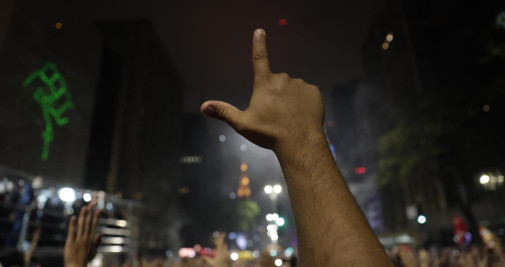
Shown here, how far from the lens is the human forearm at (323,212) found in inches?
49.0

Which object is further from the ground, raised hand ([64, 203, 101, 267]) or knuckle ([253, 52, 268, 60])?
knuckle ([253, 52, 268, 60])

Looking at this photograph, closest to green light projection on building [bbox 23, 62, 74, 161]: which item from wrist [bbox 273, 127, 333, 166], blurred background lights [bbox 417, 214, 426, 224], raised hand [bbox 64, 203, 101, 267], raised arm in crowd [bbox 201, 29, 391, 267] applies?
raised hand [bbox 64, 203, 101, 267]

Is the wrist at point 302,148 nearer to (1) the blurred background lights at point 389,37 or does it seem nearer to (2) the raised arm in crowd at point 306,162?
(2) the raised arm in crowd at point 306,162

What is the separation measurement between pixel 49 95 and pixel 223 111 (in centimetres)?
1880

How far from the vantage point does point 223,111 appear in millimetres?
1661

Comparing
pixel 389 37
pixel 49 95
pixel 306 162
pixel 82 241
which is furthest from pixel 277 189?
pixel 389 37

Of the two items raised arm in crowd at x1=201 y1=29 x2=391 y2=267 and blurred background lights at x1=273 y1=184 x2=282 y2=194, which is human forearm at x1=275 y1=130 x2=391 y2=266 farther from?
blurred background lights at x1=273 y1=184 x2=282 y2=194

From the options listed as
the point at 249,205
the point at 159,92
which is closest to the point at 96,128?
the point at 159,92

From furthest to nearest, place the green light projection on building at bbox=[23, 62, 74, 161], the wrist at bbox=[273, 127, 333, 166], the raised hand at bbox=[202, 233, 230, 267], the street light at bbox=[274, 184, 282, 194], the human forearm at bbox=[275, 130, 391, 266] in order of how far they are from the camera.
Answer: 1. the street light at bbox=[274, 184, 282, 194]
2. the green light projection on building at bbox=[23, 62, 74, 161]
3. the raised hand at bbox=[202, 233, 230, 267]
4. the wrist at bbox=[273, 127, 333, 166]
5. the human forearm at bbox=[275, 130, 391, 266]

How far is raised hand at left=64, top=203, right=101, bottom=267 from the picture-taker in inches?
119

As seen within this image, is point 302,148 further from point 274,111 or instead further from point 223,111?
point 223,111

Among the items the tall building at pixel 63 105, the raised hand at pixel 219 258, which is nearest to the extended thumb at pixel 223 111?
the raised hand at pixel 219 258

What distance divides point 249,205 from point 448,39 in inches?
1893

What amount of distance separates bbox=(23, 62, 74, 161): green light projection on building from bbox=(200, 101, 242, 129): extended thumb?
17274 mm
